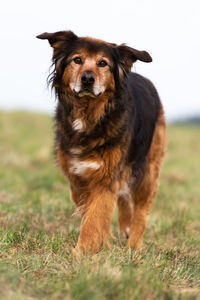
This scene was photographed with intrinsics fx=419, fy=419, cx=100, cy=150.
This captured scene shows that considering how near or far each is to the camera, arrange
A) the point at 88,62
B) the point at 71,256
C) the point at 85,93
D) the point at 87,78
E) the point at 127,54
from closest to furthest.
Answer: the point at 71,256, the point at 87,78, the point at 85,93, the point at 88,62, the point at 127,54

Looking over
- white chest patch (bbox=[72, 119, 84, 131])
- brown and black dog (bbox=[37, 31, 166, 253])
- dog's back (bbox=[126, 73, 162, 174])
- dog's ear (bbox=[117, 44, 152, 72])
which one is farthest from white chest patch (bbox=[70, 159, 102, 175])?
dog's ear (bbox=[117, 44, 152, 72])

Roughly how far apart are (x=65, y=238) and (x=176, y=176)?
7.28 m

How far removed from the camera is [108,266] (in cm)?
286

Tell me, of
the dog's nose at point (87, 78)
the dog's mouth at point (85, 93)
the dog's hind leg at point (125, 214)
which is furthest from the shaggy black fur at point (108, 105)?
the dog's hind leg at point (125, 214)

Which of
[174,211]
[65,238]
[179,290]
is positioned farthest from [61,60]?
[174,211]

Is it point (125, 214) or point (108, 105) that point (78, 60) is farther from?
point (125, 214)

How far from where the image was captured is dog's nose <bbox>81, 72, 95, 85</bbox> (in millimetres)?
3994

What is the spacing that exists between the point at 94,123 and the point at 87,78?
56 cm

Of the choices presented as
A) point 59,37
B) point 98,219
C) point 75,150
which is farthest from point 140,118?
point 98,219

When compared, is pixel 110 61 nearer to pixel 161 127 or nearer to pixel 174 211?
pixel 161 127

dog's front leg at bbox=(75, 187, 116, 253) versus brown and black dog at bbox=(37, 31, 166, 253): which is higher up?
brown and black dog at bbox=(37, 31, 166, 253)

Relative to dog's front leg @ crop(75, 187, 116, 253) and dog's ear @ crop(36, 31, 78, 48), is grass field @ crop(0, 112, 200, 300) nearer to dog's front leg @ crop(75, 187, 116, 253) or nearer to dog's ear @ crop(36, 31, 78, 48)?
dog's front leg @ crop(75, 187, 116, 253)

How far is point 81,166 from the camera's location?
14.1ft

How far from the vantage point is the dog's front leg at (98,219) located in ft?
13.5
